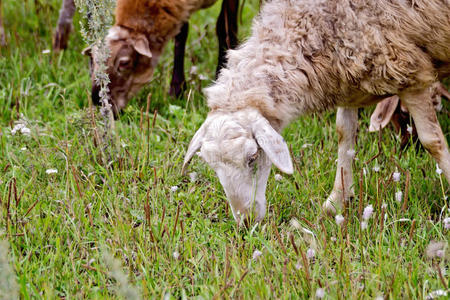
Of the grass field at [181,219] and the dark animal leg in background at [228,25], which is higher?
the dark animal leg in background at [228,25]

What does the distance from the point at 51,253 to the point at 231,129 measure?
1036 mm

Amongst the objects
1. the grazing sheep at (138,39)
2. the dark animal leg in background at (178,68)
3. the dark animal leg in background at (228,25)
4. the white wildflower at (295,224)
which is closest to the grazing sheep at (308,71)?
the white wildflower at (295,224)

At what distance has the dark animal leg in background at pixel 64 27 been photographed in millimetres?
5699

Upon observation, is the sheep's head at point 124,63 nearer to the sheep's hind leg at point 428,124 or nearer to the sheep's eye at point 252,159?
the sheep's eye at point 252,159

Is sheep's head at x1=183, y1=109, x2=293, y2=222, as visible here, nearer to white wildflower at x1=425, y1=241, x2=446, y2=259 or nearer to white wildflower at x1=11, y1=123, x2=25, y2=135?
white wildflower at x1=425, y1=241, x2=446, y2=259

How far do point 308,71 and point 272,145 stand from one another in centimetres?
48

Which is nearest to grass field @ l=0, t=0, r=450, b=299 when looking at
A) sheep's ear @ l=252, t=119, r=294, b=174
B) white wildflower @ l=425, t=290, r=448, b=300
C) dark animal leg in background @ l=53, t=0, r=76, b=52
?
white wildflower @ l=425, t=290, r=448, b=300

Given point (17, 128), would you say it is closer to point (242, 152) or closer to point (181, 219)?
point (181, 219)

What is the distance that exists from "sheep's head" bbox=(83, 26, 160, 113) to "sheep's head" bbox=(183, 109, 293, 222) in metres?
1.94

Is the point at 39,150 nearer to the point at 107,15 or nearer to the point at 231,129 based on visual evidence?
the point at 107,15

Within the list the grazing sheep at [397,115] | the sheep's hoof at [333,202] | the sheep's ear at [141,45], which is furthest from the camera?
the sheep's ear at [141,45]

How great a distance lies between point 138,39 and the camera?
495 centimetres

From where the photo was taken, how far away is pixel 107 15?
3684mm

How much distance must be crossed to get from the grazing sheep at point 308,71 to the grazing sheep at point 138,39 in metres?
1.70
